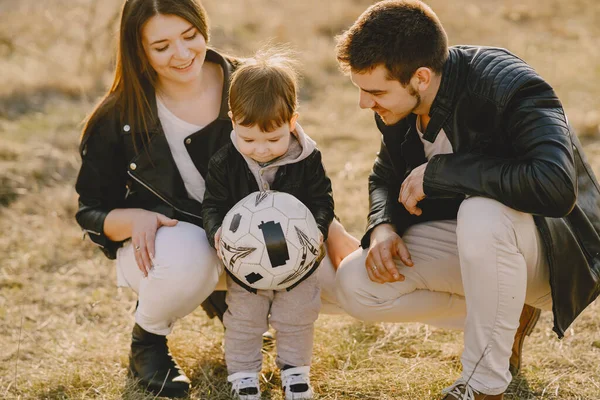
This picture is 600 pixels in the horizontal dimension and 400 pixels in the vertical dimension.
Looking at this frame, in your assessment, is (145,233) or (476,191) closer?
(476,191)

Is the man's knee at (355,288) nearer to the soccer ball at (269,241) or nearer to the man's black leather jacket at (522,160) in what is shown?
the soccer ball at (269,241)

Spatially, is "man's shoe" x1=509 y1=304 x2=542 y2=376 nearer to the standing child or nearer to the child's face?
the standing child

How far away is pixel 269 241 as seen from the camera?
10.5ft

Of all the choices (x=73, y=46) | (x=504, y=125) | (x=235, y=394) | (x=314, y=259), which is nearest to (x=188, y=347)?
(x=235, y=394)

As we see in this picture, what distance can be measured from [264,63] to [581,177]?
1464mm

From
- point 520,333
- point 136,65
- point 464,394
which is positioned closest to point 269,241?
point 464,394

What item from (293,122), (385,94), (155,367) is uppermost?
(385,94)

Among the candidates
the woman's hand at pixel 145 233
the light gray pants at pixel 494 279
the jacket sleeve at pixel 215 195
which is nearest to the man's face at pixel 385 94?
the light gray pants at pixel 494 279

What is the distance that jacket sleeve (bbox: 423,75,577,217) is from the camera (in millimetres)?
2879

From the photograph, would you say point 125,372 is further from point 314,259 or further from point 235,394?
point 314,259

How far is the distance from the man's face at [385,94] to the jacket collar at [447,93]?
89mm

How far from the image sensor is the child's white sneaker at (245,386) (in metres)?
3.39

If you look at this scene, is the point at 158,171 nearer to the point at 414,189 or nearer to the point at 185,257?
the point at 185,257

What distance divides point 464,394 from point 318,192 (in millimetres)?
1089
